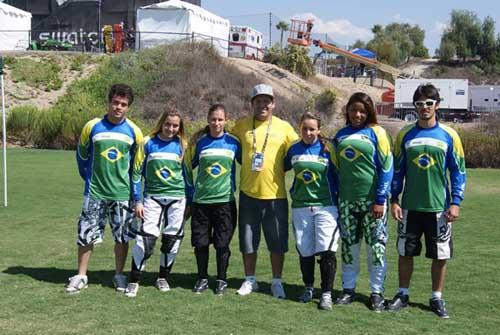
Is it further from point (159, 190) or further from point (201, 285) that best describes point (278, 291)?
point (159, 190)

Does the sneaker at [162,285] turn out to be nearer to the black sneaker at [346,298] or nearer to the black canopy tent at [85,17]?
the black sneaker at [346,298]

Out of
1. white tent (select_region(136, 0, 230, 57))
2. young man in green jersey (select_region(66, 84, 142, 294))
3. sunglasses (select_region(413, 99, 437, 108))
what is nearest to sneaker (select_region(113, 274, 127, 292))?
young man in green jersey (select_region(66, 84, 142, 294))

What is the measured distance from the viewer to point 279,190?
610 cm

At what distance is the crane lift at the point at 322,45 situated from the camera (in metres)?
44.7

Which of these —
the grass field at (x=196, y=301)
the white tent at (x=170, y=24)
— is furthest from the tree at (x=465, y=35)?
the grass field at (x=196, y=301)

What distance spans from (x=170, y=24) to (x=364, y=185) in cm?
3404

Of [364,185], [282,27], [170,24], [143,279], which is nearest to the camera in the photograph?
[364,185]

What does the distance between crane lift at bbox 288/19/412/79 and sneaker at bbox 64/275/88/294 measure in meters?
39.4

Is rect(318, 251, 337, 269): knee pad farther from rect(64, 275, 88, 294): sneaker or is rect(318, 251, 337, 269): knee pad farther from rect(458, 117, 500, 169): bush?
rect(458, 117, 500, 169): bush

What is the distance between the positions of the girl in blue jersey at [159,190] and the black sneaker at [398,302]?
2037mm

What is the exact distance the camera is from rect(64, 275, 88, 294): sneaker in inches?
242

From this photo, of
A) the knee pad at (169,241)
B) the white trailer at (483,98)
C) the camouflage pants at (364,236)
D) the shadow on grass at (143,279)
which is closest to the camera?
the camouflage pants at (364,236)

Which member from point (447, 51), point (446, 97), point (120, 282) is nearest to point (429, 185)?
point (120, 282)

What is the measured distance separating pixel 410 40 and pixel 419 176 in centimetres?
8433
